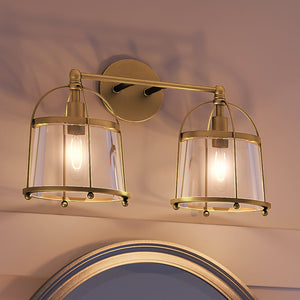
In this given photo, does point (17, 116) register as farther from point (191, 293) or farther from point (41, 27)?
point (191, 293)

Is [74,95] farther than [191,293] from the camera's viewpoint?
No

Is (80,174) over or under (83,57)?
under

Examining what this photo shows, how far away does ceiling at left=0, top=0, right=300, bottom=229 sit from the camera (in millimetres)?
938

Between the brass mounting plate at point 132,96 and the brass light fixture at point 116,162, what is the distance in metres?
0.02

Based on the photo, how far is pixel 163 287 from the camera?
92cm

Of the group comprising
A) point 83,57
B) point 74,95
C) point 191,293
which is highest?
point 83,57

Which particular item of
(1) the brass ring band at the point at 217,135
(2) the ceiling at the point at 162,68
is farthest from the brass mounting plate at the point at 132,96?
(1) the brass ring band at the point at 217,135

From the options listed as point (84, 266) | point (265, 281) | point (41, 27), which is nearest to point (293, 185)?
point (265, 281)

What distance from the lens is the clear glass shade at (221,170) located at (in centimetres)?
84

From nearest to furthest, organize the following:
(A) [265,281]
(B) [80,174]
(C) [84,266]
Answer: (B) [80,174] < (C) [84,266] < (A) [265,281]

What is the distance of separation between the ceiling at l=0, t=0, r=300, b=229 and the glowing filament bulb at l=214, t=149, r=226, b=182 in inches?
6.4

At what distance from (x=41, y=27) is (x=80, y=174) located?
301 millimetres

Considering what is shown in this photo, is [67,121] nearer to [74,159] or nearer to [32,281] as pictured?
[74,159]

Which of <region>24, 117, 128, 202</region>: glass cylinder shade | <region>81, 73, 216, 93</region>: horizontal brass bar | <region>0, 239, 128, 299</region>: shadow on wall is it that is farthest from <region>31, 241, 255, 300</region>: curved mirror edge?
<region>81, 73, 216, 93</region>: horizontal brass bar
